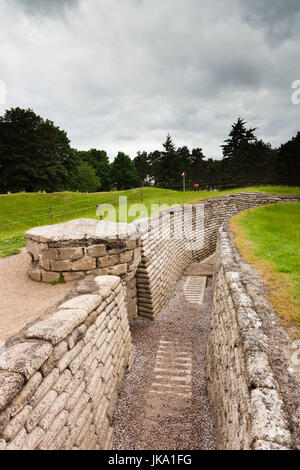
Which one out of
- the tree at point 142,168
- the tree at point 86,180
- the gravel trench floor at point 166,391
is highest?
the tree at point 142,168

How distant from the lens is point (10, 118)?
2309 cm

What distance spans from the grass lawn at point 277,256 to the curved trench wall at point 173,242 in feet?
8.18

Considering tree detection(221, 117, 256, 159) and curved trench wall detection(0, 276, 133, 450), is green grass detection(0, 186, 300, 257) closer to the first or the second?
curved trench wall detection(0, 276, 133, 450)

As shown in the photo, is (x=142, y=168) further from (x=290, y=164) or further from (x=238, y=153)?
(x=290, y=164)

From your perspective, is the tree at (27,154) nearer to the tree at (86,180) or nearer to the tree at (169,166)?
the tree at (86,180)

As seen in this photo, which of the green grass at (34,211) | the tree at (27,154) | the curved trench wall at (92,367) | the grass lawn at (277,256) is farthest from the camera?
the tree at (27,154)

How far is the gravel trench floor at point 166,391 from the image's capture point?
12.0 ft

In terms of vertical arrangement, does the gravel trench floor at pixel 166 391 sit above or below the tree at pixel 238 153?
below

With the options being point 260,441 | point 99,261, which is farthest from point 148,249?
point 260,441

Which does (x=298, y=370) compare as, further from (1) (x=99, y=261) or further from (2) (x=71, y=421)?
(1) (x=99, y=261)

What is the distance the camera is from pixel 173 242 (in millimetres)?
10023

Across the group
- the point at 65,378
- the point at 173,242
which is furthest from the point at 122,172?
the point at 65,378

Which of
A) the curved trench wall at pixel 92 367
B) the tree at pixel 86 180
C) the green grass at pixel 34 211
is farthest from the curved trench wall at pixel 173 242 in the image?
the tree at pixel 86 180

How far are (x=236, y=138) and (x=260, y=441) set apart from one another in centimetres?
4673
